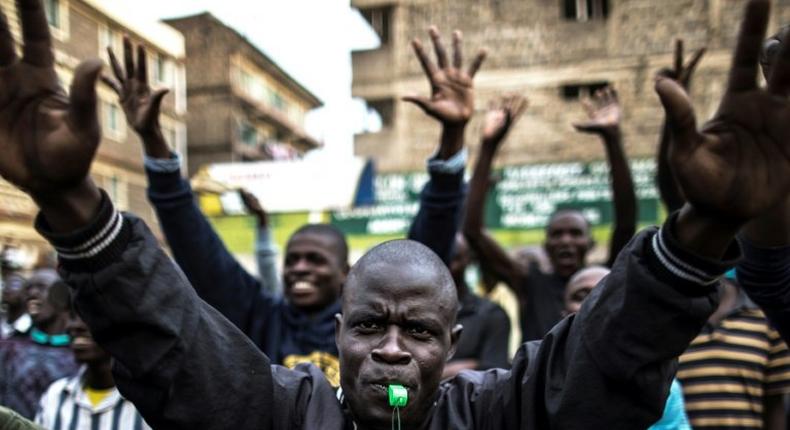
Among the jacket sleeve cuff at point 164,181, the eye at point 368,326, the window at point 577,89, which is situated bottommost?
the eye at point 368,326

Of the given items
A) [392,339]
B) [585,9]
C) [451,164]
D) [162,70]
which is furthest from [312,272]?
[162,70]

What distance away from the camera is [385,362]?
1900 mm

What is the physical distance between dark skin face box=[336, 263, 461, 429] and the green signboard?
9174mm

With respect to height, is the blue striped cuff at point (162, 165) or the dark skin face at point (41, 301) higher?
the blue striped cuff at point (162, 165)

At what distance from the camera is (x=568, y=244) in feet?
15.0

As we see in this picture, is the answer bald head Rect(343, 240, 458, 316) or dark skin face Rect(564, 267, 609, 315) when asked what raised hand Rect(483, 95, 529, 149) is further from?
bald head Rect(343, 240, 458, 316)

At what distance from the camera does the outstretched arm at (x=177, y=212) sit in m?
3.12

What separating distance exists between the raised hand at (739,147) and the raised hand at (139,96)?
210cm

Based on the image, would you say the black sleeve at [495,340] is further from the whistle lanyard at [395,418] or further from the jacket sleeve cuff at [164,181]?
the whistle lanyard at [395,418]

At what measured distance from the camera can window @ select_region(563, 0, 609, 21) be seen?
16.7 meters

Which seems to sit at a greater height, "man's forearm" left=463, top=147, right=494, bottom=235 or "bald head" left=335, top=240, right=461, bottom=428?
"man's forearm" left=463, top=147, right=494, bottom=235

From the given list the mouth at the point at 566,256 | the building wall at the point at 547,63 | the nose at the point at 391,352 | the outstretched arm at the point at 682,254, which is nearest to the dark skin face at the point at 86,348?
the nose at the point at 391,352

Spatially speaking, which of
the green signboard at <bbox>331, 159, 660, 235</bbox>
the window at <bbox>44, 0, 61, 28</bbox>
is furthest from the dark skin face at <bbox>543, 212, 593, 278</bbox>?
the window at <bbox>44, 0, 61, 28</bbox>

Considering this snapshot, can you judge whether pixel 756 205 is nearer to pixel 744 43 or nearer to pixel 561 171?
pixel 744 43
